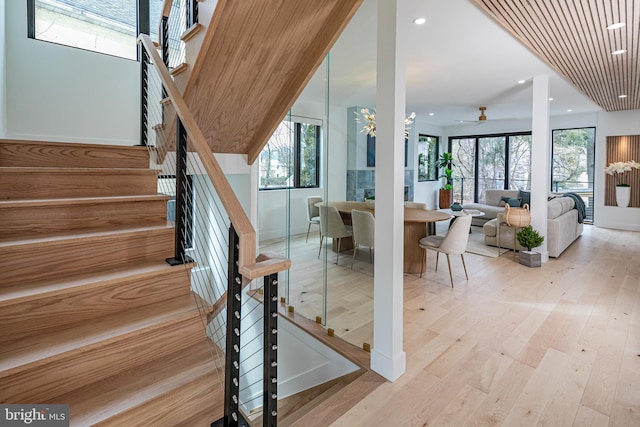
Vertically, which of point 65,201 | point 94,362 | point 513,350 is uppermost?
point 65,201

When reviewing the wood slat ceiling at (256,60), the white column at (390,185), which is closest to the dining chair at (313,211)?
the wood slat ceiling at (256,60)

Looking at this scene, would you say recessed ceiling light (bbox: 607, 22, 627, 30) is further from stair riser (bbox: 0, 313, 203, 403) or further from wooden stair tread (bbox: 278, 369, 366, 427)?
stair riser (bbox: 0, 313, 203, 403)

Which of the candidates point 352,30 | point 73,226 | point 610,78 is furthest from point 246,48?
point 610,78

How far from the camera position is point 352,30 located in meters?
2.84

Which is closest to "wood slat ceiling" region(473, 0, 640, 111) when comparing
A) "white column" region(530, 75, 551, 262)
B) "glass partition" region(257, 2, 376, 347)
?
"white column" region(530, 75, 551, 262)

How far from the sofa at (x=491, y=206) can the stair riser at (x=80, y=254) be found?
651 centimetres

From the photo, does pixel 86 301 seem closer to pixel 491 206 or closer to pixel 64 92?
pixel 64 92

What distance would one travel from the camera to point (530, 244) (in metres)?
4.62

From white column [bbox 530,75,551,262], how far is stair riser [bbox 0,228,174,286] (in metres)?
4.74

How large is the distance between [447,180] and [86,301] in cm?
985

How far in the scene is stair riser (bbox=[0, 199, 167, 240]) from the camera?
1866 mm

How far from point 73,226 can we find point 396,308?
2.01 meters

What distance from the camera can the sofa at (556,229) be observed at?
4.93m

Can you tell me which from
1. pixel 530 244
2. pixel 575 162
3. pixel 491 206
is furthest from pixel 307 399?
pixel 575 162
